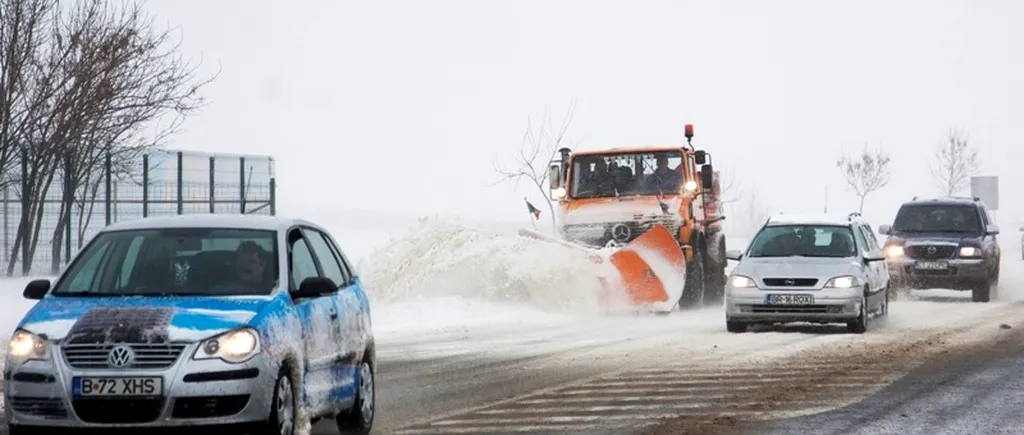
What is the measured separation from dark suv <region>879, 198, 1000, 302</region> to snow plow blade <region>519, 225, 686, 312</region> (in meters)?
6.15

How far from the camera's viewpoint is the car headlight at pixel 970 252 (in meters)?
30.0

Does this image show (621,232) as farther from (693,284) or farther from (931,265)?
(931,265)

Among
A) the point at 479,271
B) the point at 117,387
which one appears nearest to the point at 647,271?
the point at 479,271

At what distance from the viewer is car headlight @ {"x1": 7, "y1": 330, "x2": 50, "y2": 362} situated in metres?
8.99

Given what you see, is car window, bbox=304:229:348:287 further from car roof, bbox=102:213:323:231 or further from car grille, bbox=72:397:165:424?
car grille, bbox=72:397:165:424

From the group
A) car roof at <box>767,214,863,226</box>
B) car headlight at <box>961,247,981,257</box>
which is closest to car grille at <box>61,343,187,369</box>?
car roof at <box>767,214,863,226</box>

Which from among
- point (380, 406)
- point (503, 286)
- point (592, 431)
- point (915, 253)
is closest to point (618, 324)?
point (503, 286)

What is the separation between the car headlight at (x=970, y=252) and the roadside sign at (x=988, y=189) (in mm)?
51301

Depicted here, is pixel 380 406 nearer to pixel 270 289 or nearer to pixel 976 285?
pixel 270 289

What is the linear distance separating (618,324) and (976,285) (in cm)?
921

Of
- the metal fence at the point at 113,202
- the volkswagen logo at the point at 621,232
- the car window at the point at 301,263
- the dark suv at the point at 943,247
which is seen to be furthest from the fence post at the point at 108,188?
the car window at the point at 301,263

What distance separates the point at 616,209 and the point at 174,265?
52.9ft

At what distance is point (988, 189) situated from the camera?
80812mm

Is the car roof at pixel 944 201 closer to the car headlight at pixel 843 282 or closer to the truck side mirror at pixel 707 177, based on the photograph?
the truck side mirror at pixel 707 177
